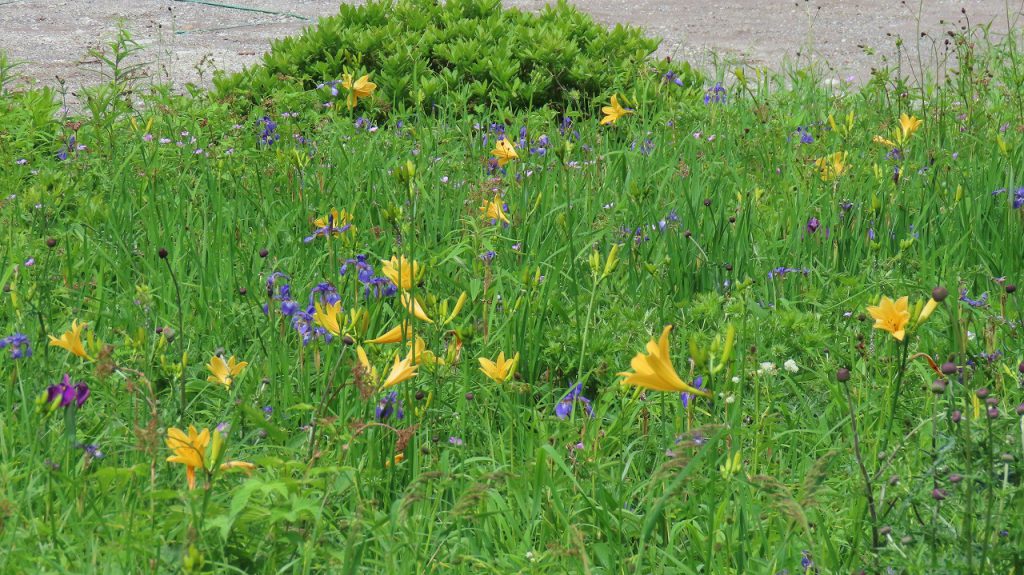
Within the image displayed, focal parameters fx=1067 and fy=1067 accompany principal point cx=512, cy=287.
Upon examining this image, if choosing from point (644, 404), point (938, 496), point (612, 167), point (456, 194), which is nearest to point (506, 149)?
point (456, 194)

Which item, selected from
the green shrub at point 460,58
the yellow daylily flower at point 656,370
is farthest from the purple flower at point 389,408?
the green shrub at point 460,58

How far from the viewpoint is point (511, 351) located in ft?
8.43

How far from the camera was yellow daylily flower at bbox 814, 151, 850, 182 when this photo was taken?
11.5 feet

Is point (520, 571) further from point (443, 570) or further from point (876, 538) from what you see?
point (876, 538)

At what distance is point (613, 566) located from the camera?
5.88 ft

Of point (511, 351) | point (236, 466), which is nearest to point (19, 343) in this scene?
point (236, 466)

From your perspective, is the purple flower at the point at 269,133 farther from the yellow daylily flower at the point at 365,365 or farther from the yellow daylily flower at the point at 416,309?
the yellow daylily flower at the point at 365,365

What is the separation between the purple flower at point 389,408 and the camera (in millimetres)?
1949

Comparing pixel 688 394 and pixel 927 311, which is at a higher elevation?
pixel 927 311

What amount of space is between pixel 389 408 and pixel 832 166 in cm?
211

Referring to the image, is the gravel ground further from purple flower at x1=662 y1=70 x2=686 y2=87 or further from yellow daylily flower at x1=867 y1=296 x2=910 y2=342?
yellow daylily flower at x1=867 y1=296 x2=910 y2=342

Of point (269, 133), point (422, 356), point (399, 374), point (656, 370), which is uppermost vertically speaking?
point (656, 370)

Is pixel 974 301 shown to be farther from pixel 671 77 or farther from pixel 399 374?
pixel 671 77

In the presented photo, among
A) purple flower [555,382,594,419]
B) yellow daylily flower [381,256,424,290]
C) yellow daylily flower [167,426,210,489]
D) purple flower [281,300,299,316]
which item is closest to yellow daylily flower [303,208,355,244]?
purple flower [281,300,299,316]
